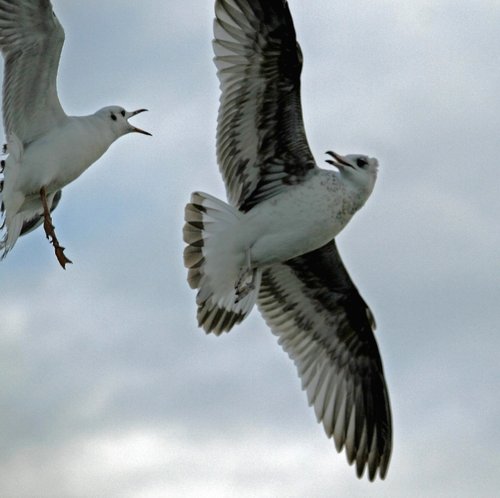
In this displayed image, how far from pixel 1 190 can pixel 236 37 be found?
2.63 m

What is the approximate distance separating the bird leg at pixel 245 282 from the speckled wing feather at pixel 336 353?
0.76 m

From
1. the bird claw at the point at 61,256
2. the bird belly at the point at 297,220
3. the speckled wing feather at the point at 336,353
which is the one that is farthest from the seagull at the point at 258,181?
the bird claw at the point at 61,256

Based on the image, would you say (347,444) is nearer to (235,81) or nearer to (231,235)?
(231,235)

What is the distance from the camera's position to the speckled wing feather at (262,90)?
1164cm

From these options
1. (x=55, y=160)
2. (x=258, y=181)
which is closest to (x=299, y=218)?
(x=258, y=181)

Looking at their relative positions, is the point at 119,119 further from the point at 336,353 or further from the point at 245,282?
the point at 336,353

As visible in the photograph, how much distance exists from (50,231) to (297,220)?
93.2 inches

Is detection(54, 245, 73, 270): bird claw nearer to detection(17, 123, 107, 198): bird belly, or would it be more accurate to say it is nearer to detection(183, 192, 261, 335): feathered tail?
detection(17, 123, 107, 198): bird belly

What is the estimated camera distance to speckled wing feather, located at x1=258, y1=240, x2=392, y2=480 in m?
12.9

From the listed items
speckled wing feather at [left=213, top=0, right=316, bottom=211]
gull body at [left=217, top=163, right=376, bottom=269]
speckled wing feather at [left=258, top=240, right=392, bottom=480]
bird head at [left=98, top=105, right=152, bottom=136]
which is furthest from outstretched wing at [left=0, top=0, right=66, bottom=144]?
speckled wing feather at [left=258, top=240, right=392, bottom=480]

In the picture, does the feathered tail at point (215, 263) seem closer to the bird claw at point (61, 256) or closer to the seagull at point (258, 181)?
the seagull at point (258, 181)

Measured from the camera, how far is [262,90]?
38.3ft

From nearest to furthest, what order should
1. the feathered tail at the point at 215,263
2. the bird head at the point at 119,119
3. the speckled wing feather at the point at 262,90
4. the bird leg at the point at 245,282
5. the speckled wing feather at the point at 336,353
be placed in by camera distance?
the speckled wing feather at the point at 262,90 < the feathered tail at the point at 215,263 < the bird leg at the point at 245,282 < the speckled wing feather at the point at 336,353 < the bird head at the point at 119,119

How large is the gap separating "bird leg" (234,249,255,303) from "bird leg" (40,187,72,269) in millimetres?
1582
